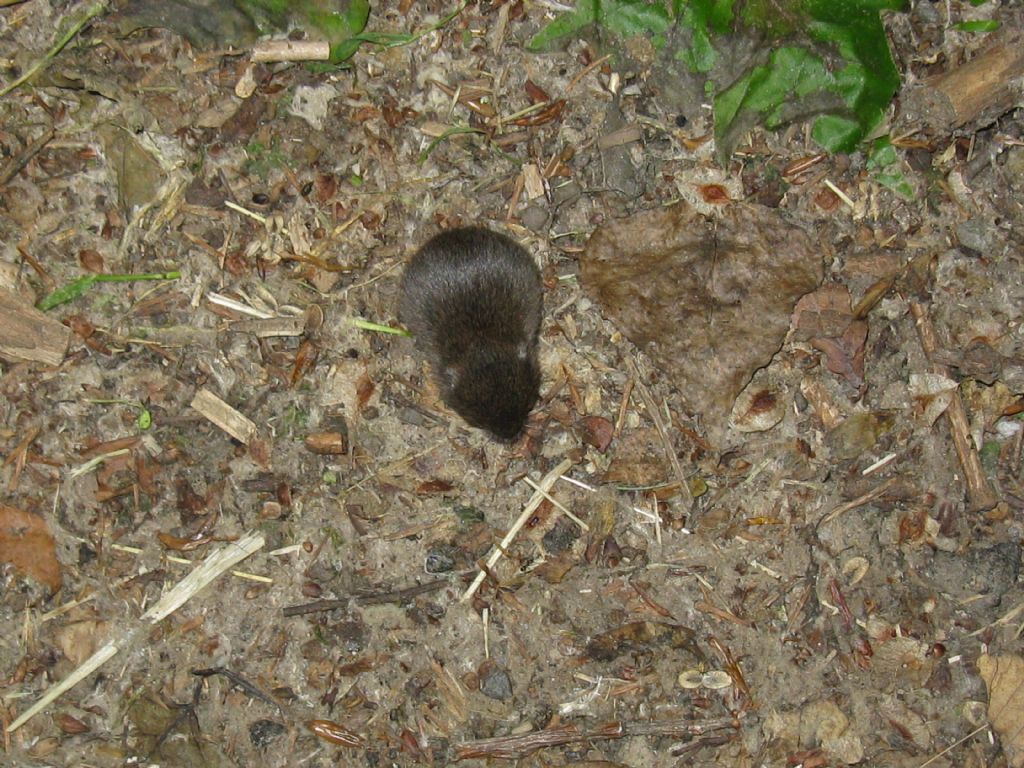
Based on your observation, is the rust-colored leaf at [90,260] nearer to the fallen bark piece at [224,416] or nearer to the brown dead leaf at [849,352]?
the fallen bark piece at [224,416]

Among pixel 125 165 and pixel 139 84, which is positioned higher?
pixel 139 84

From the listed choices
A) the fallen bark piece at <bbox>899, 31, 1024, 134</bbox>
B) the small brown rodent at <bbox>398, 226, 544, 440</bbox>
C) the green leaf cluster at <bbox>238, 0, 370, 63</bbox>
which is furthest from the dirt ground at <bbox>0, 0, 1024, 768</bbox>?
the fallen bark piece at <bbox>899, 31, 1024, 134</bbox>

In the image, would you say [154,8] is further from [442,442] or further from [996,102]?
[996,102]

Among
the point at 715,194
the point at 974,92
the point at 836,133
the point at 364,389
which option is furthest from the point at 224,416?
the point at 974,92

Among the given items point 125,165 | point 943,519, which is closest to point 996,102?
point 943,519

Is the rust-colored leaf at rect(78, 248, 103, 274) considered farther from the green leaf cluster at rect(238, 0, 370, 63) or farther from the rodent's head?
the rodent's head

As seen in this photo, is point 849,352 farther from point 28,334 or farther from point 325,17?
point 28,334
